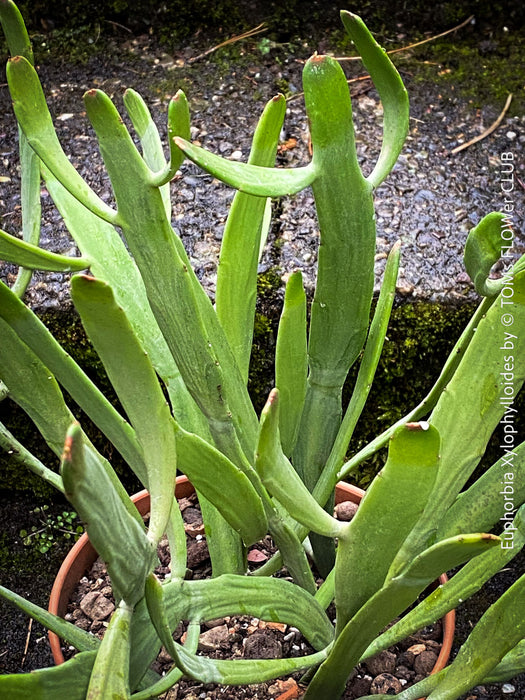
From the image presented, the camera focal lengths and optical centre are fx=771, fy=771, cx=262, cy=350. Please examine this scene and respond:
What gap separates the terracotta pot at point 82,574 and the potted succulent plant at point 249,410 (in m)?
0.11

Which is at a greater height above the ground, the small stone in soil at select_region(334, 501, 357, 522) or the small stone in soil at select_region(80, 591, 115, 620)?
the small stone in soil at select_region(334, 501, 357, 522)

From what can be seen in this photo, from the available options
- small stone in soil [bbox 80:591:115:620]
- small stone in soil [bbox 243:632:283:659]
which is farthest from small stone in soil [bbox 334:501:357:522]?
small stone in soil [bbox 80:591:115:620]

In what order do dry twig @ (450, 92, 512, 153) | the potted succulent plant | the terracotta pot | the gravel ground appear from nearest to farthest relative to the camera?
the potted succulent plant → the terracotta pot → the gravel ground → dry twig @ (450, 92, 512, 153)

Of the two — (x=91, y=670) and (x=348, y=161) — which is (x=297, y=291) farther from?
(x=91, y=670)

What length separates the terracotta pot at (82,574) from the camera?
2.36 ft

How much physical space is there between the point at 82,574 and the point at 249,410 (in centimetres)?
32

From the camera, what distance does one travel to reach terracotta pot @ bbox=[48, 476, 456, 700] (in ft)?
2.36

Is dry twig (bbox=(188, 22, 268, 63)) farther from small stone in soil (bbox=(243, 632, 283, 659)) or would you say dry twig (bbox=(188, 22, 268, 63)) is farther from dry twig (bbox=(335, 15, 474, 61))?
small stone in soil (bbox=(243, 632, 283, 659))

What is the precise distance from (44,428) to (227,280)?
8.1 inches

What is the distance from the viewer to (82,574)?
2.72 ft

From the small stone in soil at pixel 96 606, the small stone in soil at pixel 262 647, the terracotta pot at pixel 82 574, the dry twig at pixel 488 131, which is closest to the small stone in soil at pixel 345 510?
the terracotta pot at pixel 82 574

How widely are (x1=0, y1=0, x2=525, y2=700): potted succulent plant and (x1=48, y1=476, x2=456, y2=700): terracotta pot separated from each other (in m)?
0.11

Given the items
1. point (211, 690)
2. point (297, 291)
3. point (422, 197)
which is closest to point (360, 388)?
point (297, 291)

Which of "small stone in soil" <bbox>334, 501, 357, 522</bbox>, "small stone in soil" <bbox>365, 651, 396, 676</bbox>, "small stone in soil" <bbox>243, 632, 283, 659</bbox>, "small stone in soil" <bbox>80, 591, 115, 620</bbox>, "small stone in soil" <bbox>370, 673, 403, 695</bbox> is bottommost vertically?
"small stone in soil" <bbox>370, 673, 403, 695</bbox>
